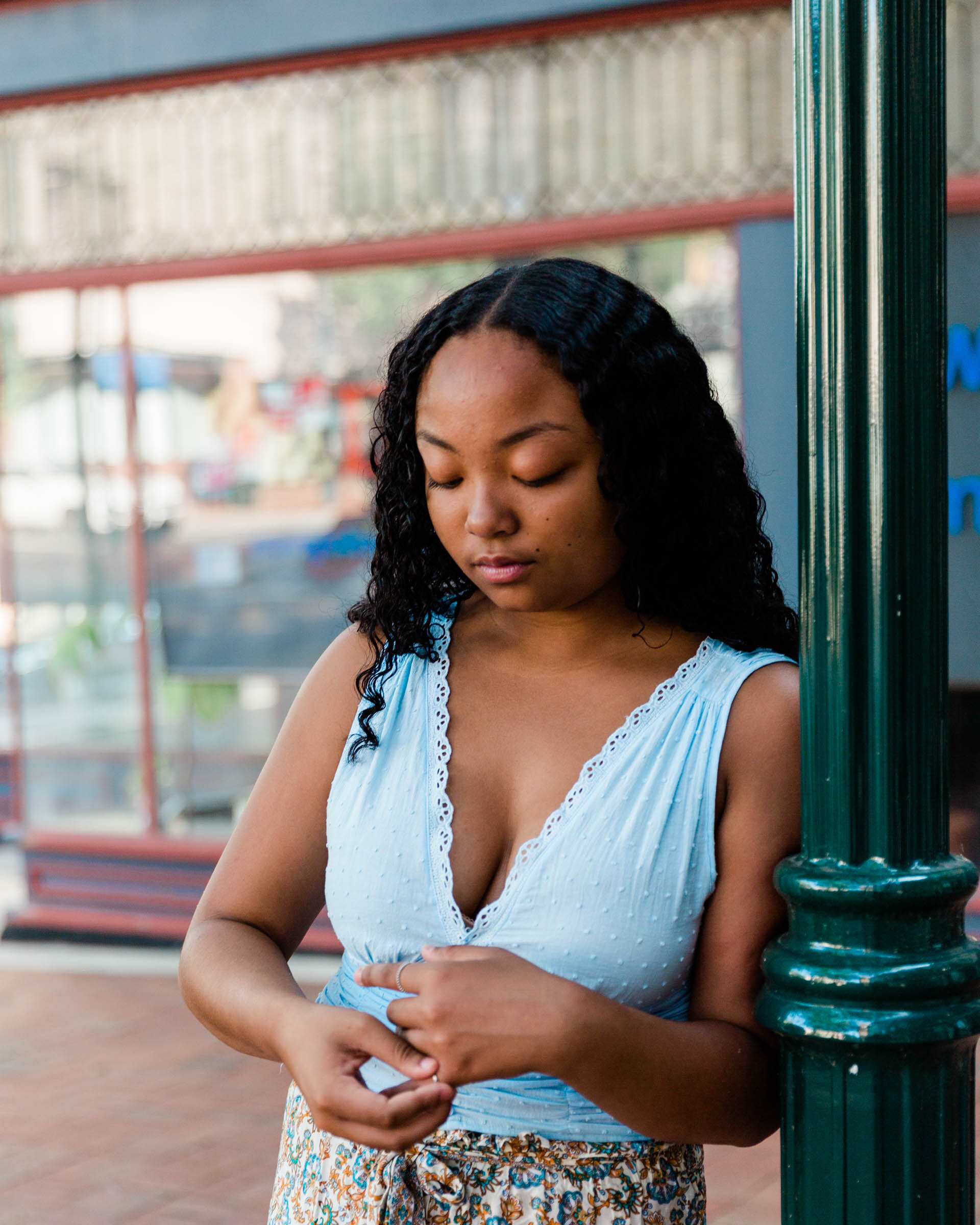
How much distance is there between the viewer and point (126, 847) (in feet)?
21.9

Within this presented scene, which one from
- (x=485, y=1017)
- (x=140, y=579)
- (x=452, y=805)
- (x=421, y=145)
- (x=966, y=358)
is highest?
(x=421, y=145)

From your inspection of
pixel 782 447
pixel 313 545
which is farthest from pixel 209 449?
pixel 782 447

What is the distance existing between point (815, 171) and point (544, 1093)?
36.0 inches

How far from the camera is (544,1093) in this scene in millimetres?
1452

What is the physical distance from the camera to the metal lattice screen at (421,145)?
5.49 meters

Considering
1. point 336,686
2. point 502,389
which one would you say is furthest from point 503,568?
point 336,686

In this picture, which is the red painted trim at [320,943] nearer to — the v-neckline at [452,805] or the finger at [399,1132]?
the v-neckline at [452,805]

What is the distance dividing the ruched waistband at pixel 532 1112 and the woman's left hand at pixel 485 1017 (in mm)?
145

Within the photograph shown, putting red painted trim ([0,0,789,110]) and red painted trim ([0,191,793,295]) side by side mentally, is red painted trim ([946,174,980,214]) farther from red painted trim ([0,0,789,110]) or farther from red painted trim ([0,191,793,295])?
red painted trim ([0,0,789,110])

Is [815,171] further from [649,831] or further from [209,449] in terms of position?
[209,449]

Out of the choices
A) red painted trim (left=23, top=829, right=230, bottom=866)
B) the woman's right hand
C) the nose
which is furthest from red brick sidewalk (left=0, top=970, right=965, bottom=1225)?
the nose

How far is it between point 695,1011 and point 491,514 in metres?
0.52

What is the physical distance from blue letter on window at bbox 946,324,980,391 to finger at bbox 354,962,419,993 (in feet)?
14.4

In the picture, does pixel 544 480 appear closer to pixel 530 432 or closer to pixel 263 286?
pixel 530 432
